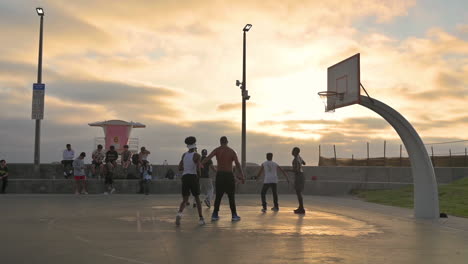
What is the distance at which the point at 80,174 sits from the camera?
995 inches

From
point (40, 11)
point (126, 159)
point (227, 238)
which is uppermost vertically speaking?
point (40, 11)

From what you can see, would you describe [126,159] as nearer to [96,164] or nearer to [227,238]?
[96,164]

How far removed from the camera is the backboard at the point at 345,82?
1750 cm

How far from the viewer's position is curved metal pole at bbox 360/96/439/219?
15.4 meters

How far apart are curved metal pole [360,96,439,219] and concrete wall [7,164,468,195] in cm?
1360

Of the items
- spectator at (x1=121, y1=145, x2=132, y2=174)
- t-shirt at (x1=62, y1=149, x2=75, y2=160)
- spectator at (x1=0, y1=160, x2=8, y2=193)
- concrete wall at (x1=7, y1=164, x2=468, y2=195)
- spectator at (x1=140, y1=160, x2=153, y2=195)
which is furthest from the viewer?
spectator at (x1=121, y1=145, x2=132, y2=174)

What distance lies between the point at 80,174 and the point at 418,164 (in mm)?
15447

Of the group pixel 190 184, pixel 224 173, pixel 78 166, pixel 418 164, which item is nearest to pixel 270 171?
pixel 224 173

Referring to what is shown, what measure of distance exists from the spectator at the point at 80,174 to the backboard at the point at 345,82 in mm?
11272

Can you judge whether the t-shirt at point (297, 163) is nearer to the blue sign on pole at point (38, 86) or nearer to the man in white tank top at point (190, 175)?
the man in white tank top at point (190, 175)

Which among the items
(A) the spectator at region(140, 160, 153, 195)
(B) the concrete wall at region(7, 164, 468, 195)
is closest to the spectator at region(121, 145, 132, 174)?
(B) the concrete wall at region(7, 164, 468, 195)

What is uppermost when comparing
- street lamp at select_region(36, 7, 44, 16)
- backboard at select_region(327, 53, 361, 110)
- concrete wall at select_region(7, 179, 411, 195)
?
street lamp at select_region(36, 7, 44, 16)

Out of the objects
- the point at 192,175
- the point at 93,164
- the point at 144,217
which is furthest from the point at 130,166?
the point at 192,175

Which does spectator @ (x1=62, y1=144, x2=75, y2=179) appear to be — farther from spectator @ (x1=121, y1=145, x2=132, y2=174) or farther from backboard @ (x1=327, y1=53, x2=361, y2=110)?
backboard @ (x1=327, y1=53, x2=361, y2=110)
